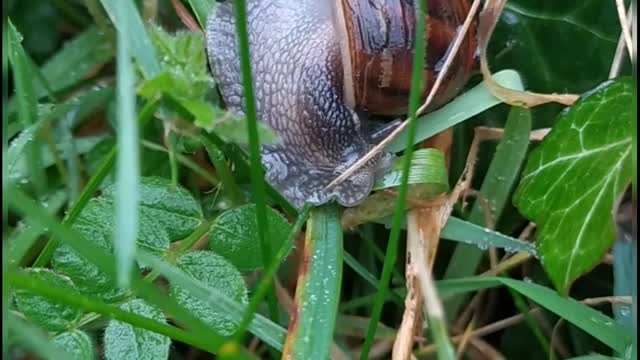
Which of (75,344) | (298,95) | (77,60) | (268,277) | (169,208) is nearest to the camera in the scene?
(268,277)

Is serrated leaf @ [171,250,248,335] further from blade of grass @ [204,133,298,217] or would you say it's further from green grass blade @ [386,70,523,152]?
green grass blade @ [386,70,523,152]

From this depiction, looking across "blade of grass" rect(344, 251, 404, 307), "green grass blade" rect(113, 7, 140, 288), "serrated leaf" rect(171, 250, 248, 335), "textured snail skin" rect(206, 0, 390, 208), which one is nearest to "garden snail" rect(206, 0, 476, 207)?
"textured snail skin" rect(206, 0, 390, 208)

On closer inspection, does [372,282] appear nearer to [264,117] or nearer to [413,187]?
[413,187]

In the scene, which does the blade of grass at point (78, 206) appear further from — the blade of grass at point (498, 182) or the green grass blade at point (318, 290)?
the blade of grass at point (498, 182)

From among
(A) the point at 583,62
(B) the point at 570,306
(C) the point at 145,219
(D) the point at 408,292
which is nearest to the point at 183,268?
(C) the point at 145,219

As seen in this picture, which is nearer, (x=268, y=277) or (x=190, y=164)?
(x=268, y=277)

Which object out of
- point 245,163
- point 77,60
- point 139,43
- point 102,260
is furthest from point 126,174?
point 77,60

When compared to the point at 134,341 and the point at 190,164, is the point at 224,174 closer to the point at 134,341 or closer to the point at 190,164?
the point at 190,164
